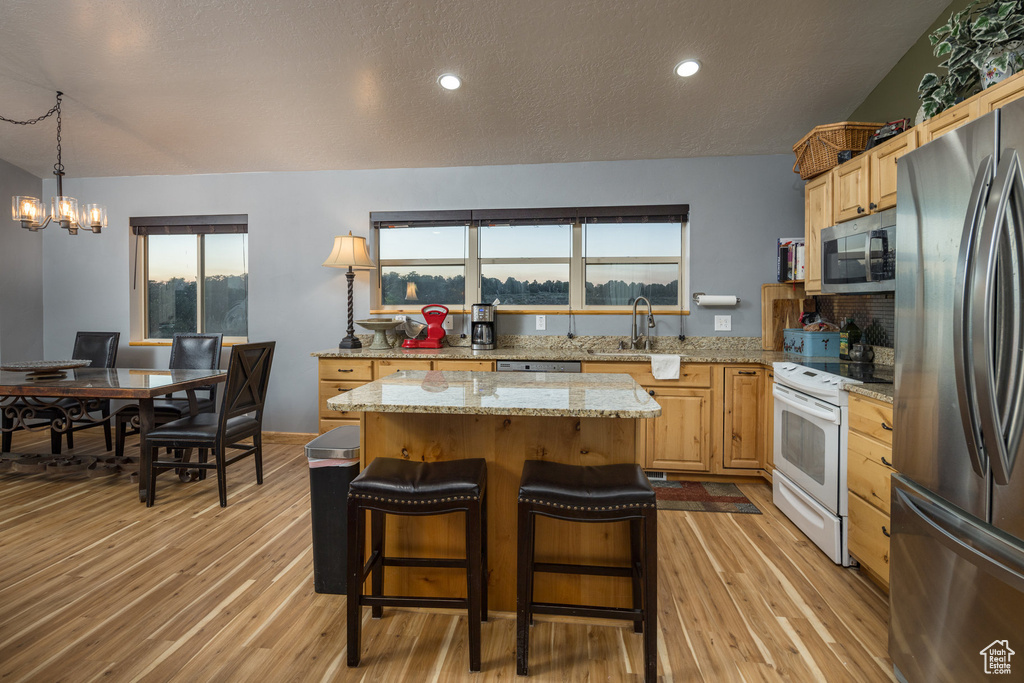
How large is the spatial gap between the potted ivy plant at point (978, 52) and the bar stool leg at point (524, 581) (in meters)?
2.32

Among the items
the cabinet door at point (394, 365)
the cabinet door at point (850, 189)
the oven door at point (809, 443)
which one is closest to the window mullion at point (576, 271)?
the cabinet door at point (394, 365)

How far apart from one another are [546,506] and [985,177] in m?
1.42

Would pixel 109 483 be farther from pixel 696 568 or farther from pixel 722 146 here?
pixel 722 146

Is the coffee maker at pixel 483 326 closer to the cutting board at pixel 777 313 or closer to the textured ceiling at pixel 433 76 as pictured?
the textured ceiling at pixel 433 76

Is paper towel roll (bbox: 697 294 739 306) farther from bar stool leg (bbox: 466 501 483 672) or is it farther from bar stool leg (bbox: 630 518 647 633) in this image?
bar stool leg (bbox: 466 501 483 672)

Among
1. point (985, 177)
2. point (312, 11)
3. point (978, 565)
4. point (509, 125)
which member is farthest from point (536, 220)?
point (978, 565)

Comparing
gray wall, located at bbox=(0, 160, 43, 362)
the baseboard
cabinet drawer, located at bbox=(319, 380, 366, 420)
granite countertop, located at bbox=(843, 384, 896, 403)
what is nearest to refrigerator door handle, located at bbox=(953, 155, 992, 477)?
granite countertop, located at bbox=(843, 384, 896, 403)

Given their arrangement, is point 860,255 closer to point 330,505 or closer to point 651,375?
point 651,375

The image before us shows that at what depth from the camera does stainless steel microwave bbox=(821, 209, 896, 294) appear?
98.3 inches

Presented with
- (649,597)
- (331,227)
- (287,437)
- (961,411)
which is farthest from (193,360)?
(961,411)

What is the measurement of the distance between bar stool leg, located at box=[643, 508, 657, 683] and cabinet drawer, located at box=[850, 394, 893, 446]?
1139 millimetres

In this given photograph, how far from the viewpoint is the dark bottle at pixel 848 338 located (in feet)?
10.2

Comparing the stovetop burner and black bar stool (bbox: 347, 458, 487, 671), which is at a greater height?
the stovetop burner

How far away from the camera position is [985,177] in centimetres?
125
